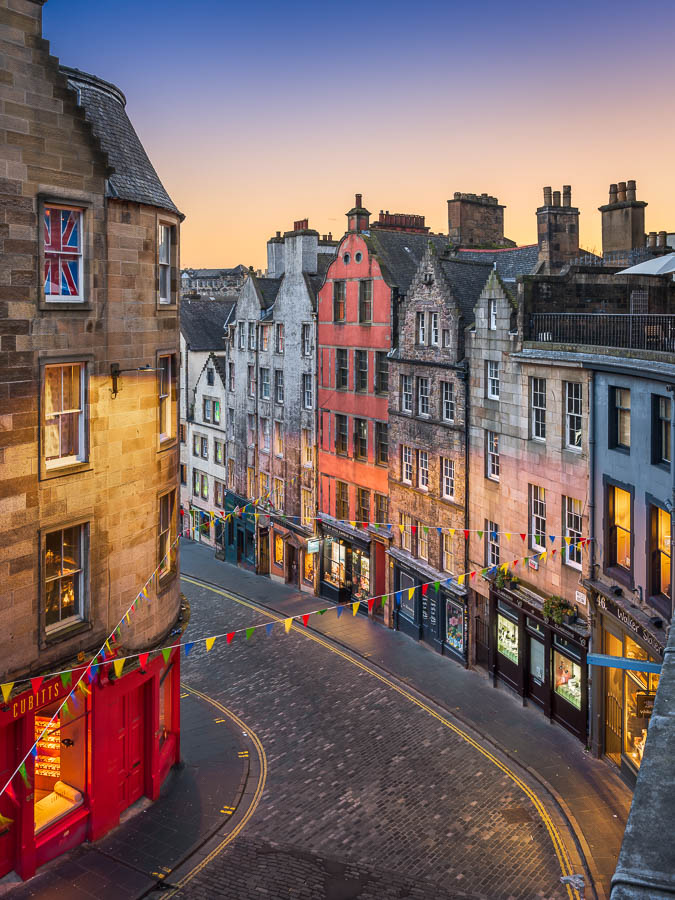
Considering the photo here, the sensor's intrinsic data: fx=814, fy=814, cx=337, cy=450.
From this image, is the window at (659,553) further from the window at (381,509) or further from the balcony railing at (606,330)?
the window at (381,509)

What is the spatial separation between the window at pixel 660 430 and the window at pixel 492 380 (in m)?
8.77

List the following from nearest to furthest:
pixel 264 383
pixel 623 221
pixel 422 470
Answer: pixel 422 470 < pixel 623 221 < pixel 264 383

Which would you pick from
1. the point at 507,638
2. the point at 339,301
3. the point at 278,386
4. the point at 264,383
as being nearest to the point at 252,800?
the point at 507,638

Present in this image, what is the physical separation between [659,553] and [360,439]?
18750 mm

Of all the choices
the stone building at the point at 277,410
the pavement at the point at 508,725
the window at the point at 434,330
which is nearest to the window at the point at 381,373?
the window at the point at 434,330

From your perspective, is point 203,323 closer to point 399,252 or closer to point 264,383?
point 264,383

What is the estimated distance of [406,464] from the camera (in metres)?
33.9

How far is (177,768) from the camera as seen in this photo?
22.1 meters

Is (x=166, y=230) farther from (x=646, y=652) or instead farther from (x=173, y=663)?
(x=646, y=652)

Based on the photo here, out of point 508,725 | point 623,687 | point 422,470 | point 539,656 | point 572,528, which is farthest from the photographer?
point 422,470

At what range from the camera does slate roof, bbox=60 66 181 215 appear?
18234 millimetres

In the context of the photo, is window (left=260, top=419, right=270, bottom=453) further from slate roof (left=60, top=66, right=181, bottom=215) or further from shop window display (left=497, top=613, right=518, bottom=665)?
slate roof (left=60, top=66, right=181, bottom=215)

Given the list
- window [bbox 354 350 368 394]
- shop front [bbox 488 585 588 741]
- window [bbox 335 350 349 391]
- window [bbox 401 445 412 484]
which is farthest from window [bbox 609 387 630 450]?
window [bbox 335 350 349 391]

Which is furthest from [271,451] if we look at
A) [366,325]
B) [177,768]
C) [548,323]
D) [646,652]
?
[646,652]
